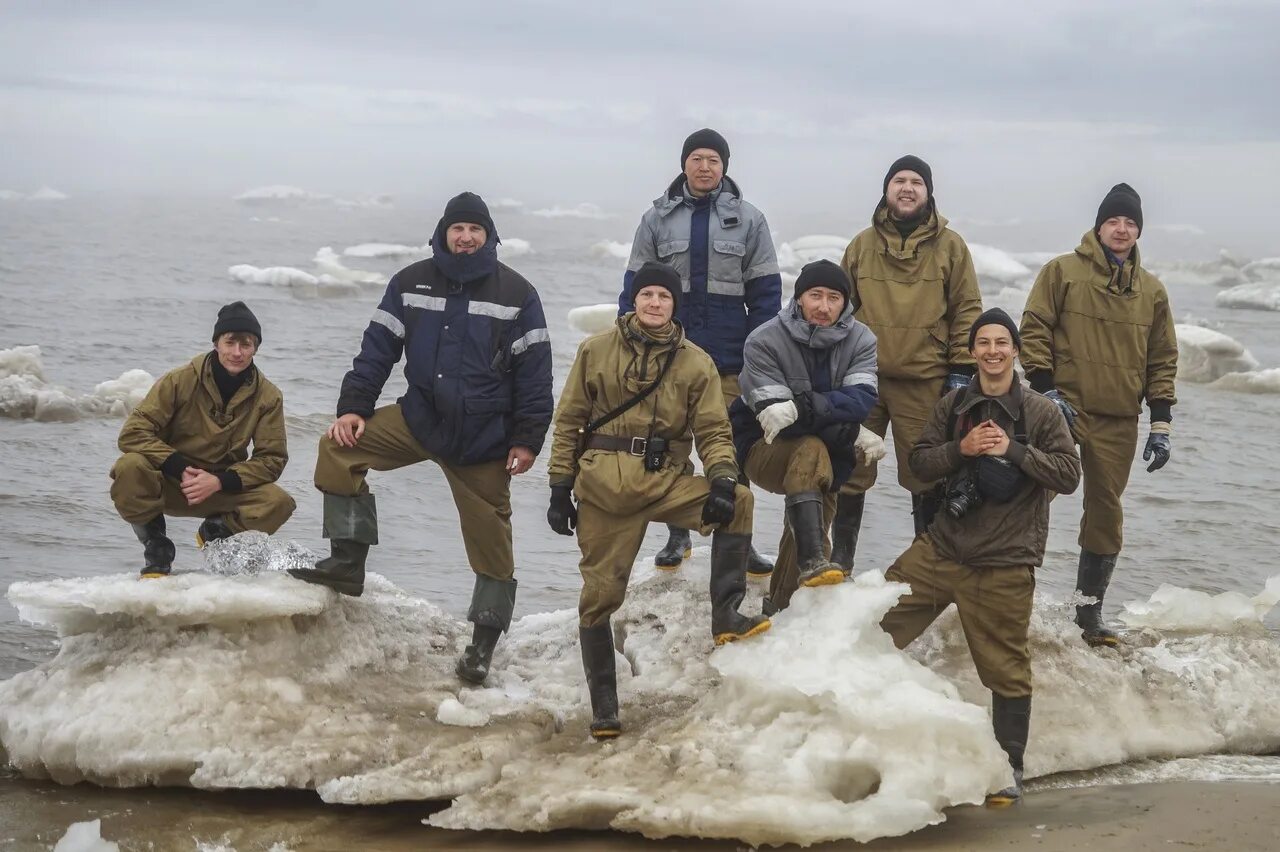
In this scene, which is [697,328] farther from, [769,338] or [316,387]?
[316,387]

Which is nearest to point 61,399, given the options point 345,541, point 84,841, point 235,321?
point 235,321

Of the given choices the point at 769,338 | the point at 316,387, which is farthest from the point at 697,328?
the point at 316,387

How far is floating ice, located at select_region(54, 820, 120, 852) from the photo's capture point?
4.54 m

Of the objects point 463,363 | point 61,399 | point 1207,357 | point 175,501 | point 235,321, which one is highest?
point 235,321

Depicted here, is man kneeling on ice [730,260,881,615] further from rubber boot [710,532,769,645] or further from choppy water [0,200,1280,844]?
choppy water [0,200,1280,844]

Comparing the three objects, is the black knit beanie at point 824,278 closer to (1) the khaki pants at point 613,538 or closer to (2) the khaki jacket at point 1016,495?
(2) the khaki jacket at point 1016,495

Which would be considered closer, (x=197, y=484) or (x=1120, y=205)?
(x=197, y=484)

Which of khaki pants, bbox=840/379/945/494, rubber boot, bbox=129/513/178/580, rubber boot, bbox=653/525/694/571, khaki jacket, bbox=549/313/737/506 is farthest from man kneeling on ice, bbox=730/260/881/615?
rubber boot, bbox=129/513/178/580

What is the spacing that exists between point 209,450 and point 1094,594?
4055 mm

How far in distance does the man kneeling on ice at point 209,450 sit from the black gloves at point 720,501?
1949 millimetres

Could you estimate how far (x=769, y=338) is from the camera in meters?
5.48

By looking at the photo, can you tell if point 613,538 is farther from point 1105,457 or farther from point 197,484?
point 1105,457

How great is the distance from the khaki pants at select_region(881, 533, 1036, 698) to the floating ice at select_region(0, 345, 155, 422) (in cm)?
1018

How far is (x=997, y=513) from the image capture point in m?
5.08
